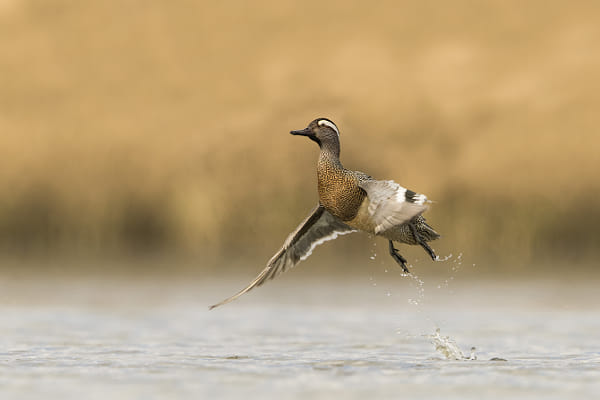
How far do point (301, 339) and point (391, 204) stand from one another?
412 cm

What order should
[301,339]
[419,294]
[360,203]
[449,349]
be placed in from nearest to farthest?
→ [360,203] → [449,349] → [301,339] → [419,294]

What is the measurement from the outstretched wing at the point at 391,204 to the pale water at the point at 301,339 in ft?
4.91

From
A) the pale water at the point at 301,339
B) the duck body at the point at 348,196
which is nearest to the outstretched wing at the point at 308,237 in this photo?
the duck body at the point at 348,196

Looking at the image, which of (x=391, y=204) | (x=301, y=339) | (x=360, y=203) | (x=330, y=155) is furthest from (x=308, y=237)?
(x=301, y=339)

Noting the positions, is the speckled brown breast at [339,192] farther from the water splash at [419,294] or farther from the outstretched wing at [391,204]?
the water splash at [419,294]

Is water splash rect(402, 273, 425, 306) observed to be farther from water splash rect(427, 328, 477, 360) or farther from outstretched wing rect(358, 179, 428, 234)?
outstretched wing rect(358, 179, 428, 234)

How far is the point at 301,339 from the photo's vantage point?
15133 mm

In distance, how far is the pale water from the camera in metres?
11.1

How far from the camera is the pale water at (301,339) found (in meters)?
11.1

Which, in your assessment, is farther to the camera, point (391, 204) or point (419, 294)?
point (419, 294)

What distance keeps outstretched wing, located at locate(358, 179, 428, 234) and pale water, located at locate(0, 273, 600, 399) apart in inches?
58.9

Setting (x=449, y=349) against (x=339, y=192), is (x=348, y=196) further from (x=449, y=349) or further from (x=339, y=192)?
(x=449, y=349)

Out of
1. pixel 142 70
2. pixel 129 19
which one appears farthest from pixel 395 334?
pixel 129 19

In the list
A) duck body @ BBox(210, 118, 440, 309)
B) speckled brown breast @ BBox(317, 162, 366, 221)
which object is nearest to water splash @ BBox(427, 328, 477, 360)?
duck body @ BBox(210, 118, 440, 309)
